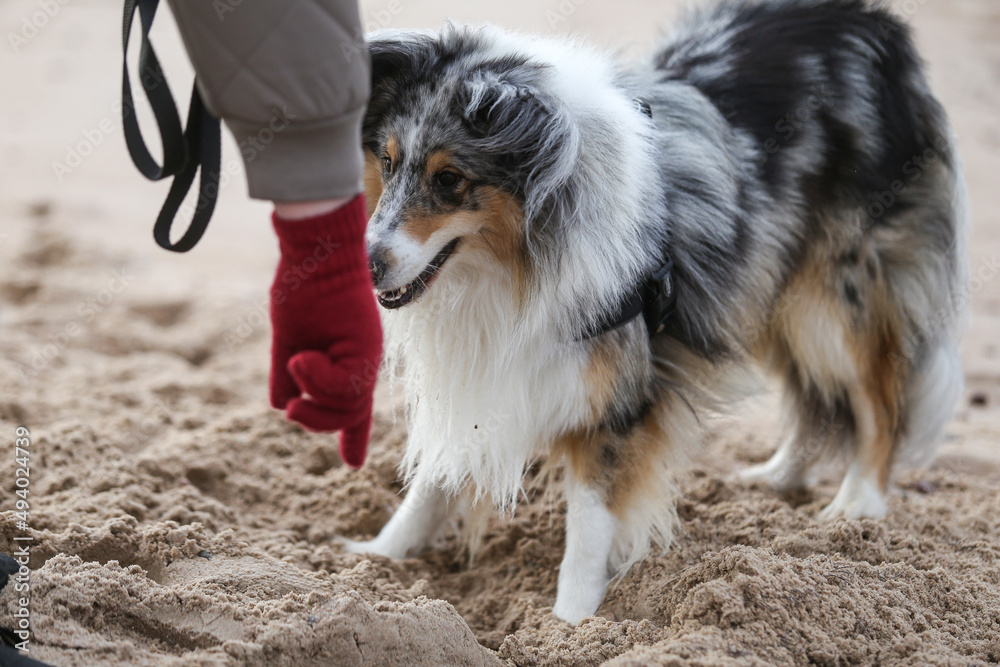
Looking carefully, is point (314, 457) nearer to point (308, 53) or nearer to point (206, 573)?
point (206, 573)

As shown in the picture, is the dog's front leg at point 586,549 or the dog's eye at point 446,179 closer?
the dog's eye at point 446,179

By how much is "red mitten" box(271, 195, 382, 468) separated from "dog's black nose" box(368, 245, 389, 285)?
1.15 ft

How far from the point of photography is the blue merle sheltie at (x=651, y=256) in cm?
232

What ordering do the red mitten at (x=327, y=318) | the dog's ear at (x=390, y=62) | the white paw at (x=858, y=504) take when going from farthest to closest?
the white paw at (x=858, y=504), the dog's ear at (x=390, y=62), the red mitten at (x=327, y=318)

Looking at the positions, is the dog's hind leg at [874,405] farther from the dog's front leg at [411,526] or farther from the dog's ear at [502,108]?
the dog's ear at [502,108]

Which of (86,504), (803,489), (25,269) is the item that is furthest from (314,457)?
(25,269)

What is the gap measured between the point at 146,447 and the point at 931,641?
2.80 m

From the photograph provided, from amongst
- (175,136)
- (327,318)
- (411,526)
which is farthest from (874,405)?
(175,136)

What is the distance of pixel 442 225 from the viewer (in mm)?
2283

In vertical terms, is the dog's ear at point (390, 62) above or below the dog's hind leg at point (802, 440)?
above

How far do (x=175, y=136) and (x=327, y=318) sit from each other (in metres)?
0.62

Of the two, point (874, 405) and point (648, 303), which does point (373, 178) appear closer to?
point (648, 303)

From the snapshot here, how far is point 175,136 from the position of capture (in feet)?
6.55

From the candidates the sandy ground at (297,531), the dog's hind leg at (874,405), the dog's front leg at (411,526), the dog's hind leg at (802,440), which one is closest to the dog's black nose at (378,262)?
the sandy ground at (297,531)
